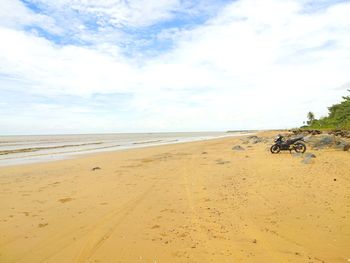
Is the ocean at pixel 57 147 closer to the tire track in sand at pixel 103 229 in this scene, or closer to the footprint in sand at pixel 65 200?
the footprint in sand at pixel 65 200

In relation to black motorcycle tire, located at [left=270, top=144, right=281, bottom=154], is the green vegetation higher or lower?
higher

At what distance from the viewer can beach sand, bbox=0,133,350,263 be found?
5.04 meters

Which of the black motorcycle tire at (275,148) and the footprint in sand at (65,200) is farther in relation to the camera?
→ the black motorcycle tire at (275,148)

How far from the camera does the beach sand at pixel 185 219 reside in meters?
5.04

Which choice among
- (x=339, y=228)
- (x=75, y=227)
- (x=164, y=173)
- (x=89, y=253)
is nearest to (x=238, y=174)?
(x=164, y=173)

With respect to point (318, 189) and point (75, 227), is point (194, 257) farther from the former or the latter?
point (318, 189)

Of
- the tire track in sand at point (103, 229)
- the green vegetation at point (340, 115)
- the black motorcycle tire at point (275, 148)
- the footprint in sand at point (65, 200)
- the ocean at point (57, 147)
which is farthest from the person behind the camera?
the green vegetation at point (340, 115)

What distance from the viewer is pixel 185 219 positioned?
673 centimetres

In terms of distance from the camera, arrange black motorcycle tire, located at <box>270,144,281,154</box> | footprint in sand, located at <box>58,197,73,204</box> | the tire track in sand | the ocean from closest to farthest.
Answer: the tire track in sand < footprint in sand, located at <box>58,197,73,204</box> < black motorcycle tire, located at <box>270,144,281,154</box> < the ocean

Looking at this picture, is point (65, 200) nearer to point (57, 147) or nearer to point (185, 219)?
point (185, 219)

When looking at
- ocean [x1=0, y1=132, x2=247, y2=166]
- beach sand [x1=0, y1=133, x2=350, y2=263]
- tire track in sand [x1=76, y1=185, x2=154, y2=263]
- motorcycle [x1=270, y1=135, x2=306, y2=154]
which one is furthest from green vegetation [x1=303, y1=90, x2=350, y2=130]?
tire track in sand [x1=76, y1=185, x2=154, y2=263]

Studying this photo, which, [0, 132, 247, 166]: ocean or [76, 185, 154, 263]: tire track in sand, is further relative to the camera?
[0, 132, 247, 166]: ocean

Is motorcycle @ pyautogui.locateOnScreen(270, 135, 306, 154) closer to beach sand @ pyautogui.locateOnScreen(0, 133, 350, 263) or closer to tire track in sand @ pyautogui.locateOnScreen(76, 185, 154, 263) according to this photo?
beach sand @ pyautogui.locateOnScreen(0, 133, 350, 263)

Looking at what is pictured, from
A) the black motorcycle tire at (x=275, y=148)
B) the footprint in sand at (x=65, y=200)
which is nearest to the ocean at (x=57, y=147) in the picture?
the footprint in sand at (x=65, y=200)
